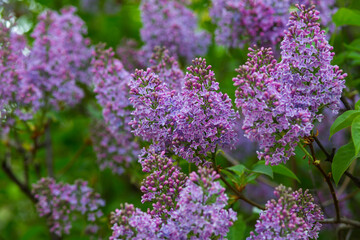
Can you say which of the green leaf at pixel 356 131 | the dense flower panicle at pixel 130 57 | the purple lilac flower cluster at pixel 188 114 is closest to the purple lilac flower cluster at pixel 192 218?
the purple lilac flower cluster at pixel 188 114

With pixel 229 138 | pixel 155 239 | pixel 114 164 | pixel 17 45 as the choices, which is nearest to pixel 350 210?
pixel 114 164

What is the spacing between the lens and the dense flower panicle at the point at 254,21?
317cm

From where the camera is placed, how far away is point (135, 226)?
177cm

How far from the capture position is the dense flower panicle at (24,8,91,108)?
3.70 m

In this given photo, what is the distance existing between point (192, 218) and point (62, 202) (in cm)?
199

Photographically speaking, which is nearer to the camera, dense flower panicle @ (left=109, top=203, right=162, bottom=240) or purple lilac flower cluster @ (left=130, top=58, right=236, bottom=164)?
dense flower panicle @ (left=109, top=203, right=162, bottom=240)

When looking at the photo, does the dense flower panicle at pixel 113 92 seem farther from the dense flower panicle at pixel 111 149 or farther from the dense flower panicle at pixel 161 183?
the dense flower panicle at pixel 161 183

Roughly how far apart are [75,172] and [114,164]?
4.46ft

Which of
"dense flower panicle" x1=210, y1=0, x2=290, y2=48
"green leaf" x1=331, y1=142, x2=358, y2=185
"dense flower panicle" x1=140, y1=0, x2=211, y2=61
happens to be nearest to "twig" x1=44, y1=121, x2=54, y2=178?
"dense flower panicle" x1=140, y1=0, x2=211, y2=61

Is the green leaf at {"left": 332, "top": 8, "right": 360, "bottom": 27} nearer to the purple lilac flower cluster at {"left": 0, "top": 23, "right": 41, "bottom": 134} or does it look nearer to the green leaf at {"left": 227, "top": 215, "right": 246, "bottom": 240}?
the green leaf at {"left": 227, "top": 215, "right": 246, "bottom": 240}

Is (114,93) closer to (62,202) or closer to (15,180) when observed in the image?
(62,202)

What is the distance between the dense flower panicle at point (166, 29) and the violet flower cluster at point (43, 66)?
633mm

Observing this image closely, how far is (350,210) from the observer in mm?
4328

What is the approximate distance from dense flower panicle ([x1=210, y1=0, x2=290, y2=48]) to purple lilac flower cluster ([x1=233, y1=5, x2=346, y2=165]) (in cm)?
108
